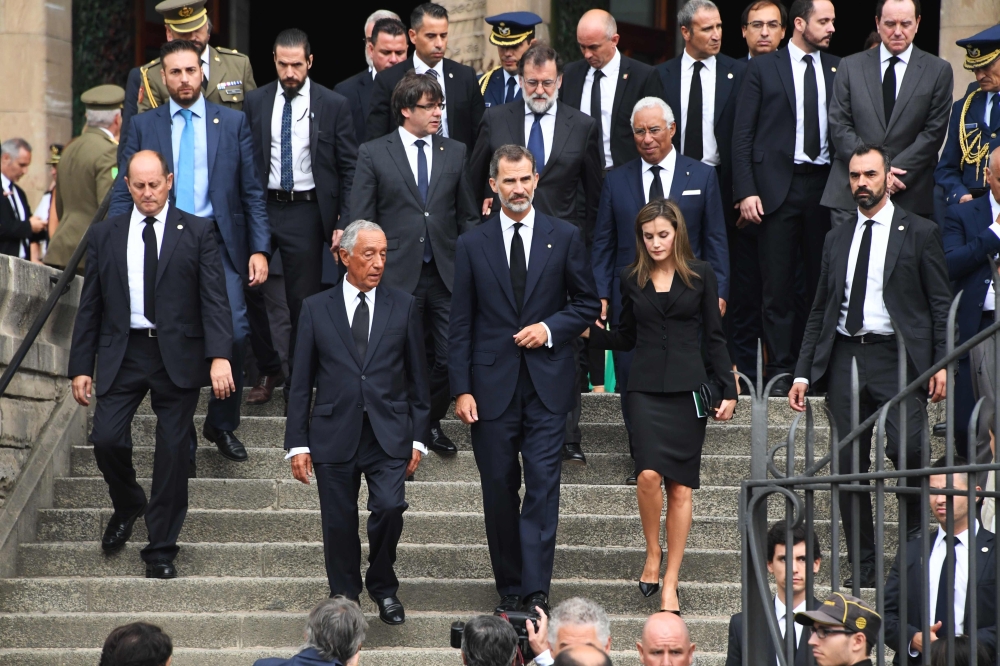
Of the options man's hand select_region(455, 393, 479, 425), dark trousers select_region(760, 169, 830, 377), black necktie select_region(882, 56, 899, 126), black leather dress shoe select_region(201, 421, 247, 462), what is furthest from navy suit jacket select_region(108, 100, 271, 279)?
black necktie select_region(882, 56, 899, 126)

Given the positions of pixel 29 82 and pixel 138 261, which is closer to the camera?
pixel 138 261

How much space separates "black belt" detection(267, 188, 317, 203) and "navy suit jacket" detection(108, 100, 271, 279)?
0.35 m

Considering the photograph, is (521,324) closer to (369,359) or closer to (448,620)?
(369,359)

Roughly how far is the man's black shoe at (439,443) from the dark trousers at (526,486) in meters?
1.06

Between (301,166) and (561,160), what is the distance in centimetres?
156

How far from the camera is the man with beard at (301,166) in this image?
8906 millimetres

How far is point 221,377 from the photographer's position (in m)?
7.67

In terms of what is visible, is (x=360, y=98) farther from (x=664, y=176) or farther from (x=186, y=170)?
(x=664, y=176)

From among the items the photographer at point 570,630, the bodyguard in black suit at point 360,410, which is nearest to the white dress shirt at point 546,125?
the bodyguard in black suit at point 360,410

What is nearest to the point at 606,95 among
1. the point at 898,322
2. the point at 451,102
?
the point at 451,102

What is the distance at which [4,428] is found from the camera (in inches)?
314

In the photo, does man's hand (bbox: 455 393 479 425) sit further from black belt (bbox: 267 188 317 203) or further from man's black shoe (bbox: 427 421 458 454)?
black belt (bbox: 267 188 317 203)

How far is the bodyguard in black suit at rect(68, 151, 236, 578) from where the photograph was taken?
24.9 feet

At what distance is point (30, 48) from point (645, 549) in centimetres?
781
